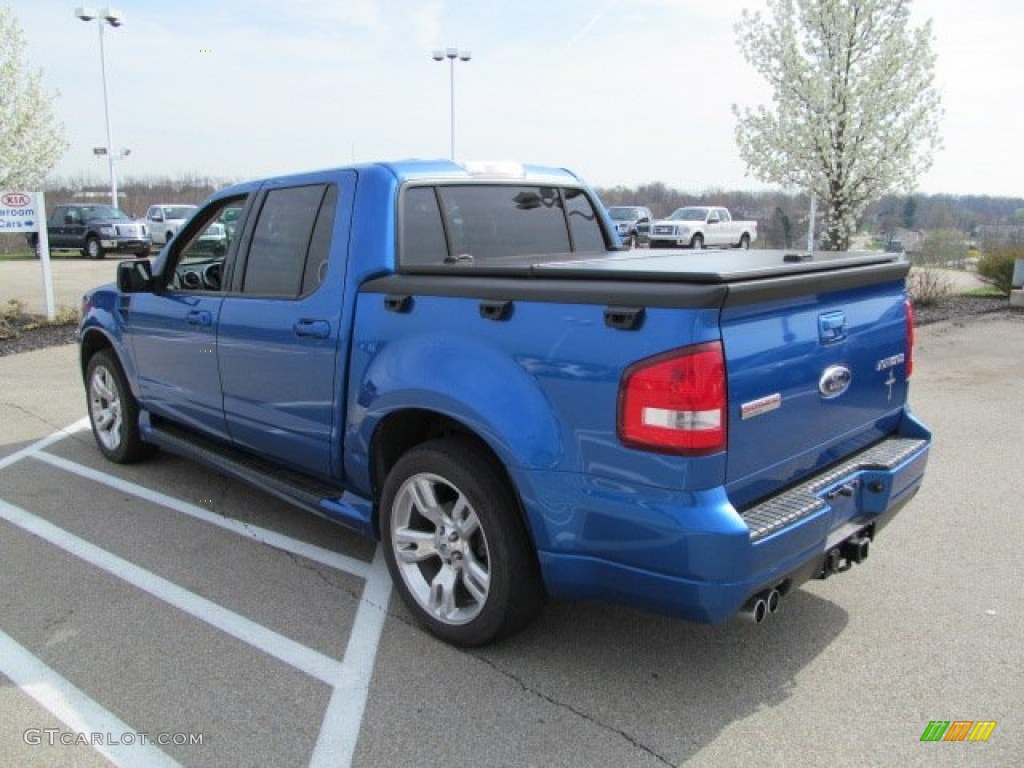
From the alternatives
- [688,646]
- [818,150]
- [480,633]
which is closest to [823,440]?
[688,646]

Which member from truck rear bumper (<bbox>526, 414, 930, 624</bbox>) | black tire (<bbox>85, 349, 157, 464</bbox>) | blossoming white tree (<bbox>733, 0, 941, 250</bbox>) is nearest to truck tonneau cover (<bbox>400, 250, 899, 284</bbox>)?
truck rear bumper (<bbox>526, 414, 930, 624</bbox>)

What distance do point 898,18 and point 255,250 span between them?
1187cm

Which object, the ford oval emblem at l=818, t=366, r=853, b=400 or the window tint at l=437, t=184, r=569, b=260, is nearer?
the ford oval emblem at l=818, t=366, r=853, b=400

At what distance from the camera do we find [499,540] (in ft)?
9.59

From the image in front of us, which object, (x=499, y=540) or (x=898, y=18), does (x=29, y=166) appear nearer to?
(x=499, y=540)

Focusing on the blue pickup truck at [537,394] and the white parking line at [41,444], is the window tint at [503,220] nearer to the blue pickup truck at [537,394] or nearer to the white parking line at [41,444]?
the blue pickup truck at [537,394]

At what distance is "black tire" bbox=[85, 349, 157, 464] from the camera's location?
5402 millimetres

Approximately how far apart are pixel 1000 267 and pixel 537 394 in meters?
15.6

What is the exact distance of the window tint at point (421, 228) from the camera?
359 cm

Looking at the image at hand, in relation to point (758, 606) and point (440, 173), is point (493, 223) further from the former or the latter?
point (758, 606)

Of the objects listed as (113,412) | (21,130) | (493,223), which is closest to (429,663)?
(493,223)

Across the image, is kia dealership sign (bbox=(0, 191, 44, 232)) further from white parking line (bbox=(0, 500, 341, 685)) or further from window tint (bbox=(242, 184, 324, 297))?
window tint (bbox=(242, 184, 324, 297))

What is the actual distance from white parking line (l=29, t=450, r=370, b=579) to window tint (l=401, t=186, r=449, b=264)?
5.09 feet

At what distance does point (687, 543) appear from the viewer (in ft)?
8.07
